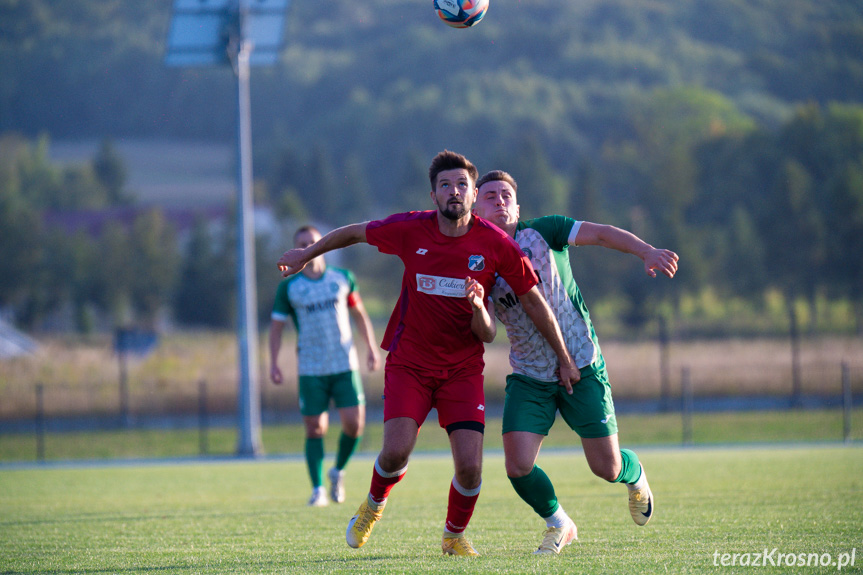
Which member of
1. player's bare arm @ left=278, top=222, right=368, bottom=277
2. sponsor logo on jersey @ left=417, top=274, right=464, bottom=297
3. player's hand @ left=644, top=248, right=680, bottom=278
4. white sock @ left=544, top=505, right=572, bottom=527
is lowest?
white sock @ left=544, top=505, right=572, bottom=527

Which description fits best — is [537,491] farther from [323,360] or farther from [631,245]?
[323,360]

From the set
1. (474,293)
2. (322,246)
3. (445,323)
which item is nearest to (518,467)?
(445,323)

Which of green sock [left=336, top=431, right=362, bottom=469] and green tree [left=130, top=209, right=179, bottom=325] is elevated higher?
green tree [left=130, top=209, right=179, bottom=325]

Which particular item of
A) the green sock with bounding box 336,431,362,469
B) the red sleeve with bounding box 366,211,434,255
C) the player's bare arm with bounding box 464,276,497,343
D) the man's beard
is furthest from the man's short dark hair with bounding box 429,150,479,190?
the green sock with bounding box 336,431,362,469

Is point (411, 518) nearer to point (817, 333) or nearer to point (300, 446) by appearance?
point (300, 446)

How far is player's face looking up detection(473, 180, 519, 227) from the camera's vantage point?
19.2 feet

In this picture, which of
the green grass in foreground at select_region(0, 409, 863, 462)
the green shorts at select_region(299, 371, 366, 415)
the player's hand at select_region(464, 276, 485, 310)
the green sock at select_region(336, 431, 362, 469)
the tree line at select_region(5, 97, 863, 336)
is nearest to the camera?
the player's hand at select_region(464, 276, 485, 310)

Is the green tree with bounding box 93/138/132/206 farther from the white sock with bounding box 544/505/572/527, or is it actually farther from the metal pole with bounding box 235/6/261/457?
the white sock with bounding box 544/505/572/527

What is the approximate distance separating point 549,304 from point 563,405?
613 mm

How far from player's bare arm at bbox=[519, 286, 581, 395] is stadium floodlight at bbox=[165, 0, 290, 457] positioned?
474 inches

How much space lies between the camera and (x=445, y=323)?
18.2 ft

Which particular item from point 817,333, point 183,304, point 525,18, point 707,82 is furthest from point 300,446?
point 525,18

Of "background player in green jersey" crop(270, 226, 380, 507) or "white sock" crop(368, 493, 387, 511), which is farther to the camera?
"background player in green jersey" crop(270, 226, 380, 507)

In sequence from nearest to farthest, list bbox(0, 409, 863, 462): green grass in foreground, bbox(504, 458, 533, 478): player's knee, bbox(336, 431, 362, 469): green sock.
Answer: bbox(504, 458, 533, 478): player's knee → bbox(336, 431, 362, 469): green sock → bbox(0, 409, 863, 462): green grass in foreground
